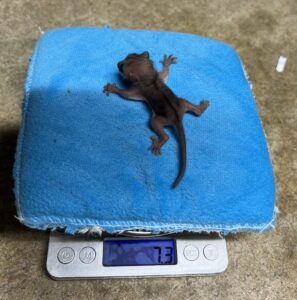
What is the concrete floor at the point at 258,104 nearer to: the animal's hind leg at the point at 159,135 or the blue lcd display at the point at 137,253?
the blue lcd display at the point at 137,253

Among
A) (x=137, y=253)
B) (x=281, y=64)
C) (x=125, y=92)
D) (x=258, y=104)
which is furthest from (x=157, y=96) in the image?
(x=281, y=64)

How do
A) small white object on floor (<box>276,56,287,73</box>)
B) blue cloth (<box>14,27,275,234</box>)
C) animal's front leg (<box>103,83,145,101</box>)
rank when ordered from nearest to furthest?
blue cloth (<box>14,27,275,234</box>), animal's front leg (<box>103,83,145,101</box>), small white object on floor (<box>276,56,287,73</box>)

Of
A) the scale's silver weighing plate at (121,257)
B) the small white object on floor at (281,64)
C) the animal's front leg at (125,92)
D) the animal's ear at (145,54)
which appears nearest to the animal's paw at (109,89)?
the animal's front leg at (125,92)

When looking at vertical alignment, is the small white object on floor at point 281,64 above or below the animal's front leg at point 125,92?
below

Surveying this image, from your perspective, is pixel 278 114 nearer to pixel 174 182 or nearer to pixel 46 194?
pixel 174 182

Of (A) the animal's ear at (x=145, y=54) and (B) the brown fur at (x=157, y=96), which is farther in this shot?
(A) the animal's ear at (x=145, y=54)

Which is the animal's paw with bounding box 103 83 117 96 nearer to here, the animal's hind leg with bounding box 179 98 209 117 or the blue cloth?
the blue cloth

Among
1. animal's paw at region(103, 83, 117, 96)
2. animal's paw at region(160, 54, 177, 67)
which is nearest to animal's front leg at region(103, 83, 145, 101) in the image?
animal's paw at region(103, 83, 117, 96)

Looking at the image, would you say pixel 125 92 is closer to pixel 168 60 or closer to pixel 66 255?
pixel 168 60
